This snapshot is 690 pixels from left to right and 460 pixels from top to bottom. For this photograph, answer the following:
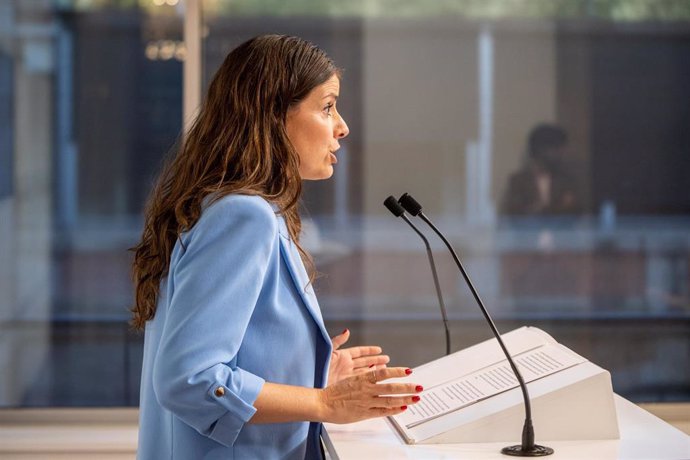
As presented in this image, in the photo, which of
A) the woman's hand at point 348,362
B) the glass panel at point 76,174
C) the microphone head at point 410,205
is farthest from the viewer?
the glass panel at point 76,174

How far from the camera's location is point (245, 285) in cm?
147

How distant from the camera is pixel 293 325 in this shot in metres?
1.58

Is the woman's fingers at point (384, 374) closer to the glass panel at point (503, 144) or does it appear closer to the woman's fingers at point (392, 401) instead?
the woman's fingers at point (392, 401)

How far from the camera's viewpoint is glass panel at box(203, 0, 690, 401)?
11.3ft

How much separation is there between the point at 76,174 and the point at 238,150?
2.04 m

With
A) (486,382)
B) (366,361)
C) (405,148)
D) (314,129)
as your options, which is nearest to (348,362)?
(366,361)

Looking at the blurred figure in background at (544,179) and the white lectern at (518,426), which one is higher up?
the blurred figure in background at (544,179)

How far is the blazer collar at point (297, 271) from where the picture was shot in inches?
61.9

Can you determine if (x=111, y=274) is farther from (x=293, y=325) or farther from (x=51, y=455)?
(x=293, y=325)

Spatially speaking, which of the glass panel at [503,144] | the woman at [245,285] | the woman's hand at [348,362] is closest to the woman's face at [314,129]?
the woman at [245,285]

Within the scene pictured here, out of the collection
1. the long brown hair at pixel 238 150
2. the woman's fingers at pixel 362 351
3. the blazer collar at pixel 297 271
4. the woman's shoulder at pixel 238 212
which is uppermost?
the long brown hair at pixel 238 150

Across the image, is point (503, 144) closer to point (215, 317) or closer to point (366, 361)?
point (366, 361)

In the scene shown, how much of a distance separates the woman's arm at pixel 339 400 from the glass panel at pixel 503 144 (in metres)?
1.95

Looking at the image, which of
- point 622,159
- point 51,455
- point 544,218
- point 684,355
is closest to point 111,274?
point 51,455
